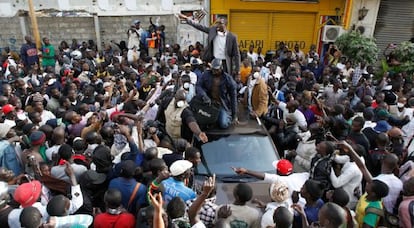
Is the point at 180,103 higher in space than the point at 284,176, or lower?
higher

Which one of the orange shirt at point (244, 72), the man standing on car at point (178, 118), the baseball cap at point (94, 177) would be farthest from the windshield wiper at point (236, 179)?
the orange shirt at point (244, 72)

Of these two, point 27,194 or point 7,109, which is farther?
point 7,109

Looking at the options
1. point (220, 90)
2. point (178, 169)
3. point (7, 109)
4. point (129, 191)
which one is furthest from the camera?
point (7, 109)

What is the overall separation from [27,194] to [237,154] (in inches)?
99.8

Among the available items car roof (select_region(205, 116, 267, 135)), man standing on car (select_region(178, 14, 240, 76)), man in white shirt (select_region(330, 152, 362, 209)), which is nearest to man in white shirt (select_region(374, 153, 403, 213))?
man in white shirt (select_region(330, 152, 362, 209))

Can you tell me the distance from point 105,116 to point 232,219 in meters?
3.10

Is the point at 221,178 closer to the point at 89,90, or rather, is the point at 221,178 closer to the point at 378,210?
the point at 378,210

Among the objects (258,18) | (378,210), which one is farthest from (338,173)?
(258,18)

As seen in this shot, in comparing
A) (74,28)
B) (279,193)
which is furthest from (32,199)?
(74,28)

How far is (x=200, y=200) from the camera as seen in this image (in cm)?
300

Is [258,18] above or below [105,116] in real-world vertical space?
above

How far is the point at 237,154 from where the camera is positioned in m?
4.67

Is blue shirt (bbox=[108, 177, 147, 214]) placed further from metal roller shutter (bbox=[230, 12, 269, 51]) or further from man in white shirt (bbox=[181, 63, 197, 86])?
metal roller shutter (bbox=[230, 12, 269, 51])

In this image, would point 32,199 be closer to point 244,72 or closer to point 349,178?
point 349,178
